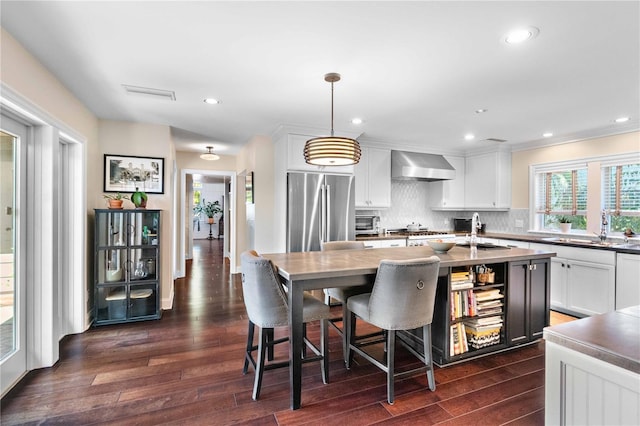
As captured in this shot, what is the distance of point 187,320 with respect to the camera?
3.75 meters

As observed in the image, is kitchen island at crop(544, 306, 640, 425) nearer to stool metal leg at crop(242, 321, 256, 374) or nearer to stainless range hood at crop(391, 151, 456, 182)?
stool metal leg at crop(242, 321, 256, 374)

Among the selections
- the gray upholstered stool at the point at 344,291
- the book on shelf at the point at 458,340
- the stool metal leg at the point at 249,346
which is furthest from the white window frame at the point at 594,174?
the stool metal leg at the point at 249,346

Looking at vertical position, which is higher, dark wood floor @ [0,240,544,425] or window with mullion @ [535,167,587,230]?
window with mullion @ [535,167,587,230]

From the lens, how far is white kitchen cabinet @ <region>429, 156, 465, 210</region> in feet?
19.1

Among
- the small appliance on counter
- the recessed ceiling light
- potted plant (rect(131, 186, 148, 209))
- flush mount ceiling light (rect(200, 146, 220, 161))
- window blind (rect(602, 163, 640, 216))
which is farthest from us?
the small appliance on counter

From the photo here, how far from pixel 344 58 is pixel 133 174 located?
9.99ft

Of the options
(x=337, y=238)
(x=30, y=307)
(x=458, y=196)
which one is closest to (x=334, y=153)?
(x=337, y=238)

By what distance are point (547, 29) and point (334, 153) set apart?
154cm

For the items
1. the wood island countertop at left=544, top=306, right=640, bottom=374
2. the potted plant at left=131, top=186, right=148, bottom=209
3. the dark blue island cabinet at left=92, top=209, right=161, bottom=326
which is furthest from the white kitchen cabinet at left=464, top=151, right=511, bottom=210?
the potted plant at left=131, top=186, right=148, bottom=209

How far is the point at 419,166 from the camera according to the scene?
5219 mm

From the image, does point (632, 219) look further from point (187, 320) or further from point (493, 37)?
point (187, 320)

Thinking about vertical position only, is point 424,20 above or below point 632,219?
above

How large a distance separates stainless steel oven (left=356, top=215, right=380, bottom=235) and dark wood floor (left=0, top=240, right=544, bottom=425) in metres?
2.65

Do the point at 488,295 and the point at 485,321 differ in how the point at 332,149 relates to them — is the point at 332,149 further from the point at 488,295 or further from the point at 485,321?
the point at 485,321
